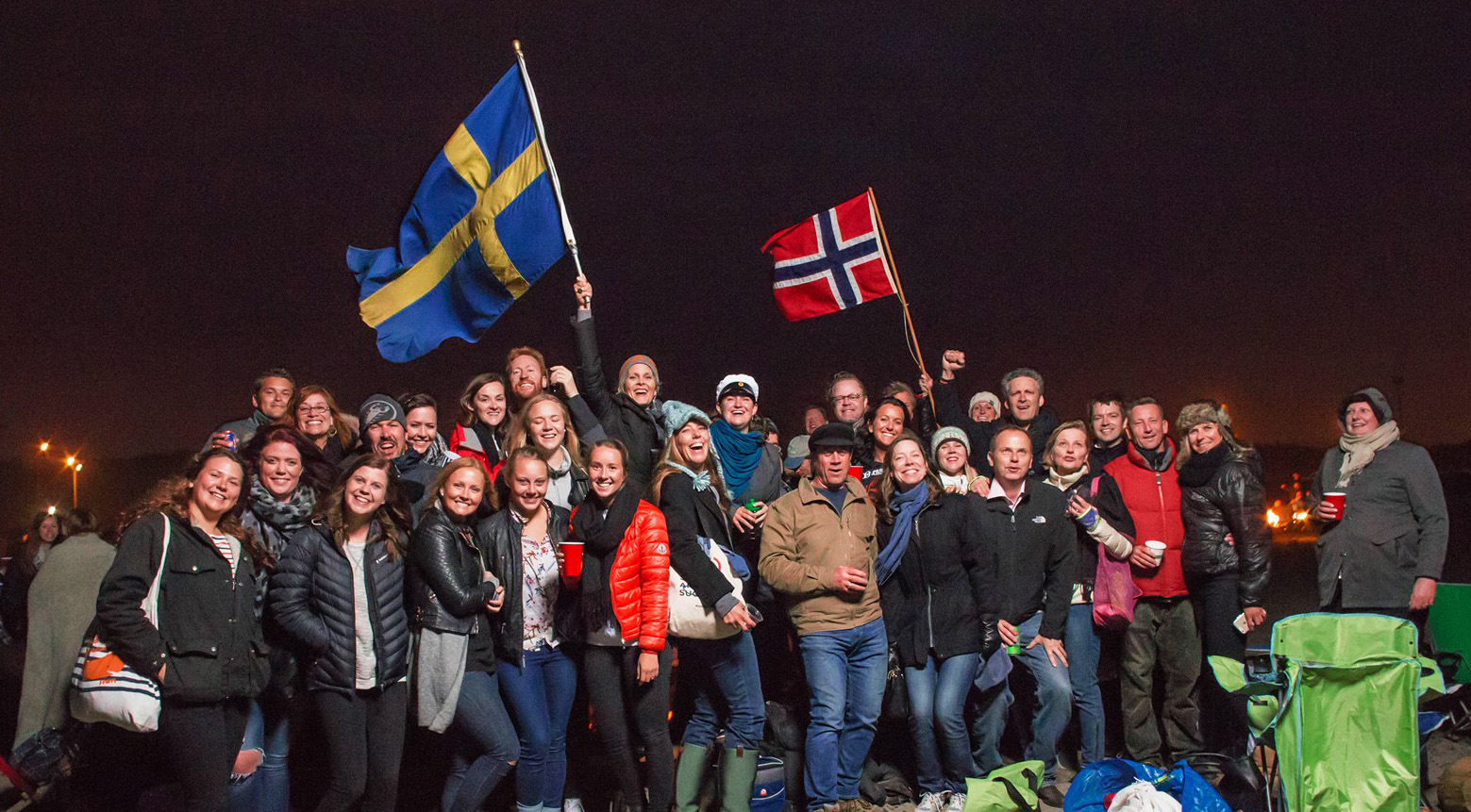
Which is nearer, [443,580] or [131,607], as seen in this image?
[131,607]

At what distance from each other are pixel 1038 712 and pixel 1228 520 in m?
1.76

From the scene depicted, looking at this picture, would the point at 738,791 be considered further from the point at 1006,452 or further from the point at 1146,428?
the point at 1146,428

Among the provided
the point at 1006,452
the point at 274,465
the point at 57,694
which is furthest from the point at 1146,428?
the point at 57,694

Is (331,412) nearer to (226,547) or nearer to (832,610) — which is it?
(226,547)

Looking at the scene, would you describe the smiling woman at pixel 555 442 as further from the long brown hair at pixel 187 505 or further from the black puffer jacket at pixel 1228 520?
the black puffer jacket at pixel 1228 520

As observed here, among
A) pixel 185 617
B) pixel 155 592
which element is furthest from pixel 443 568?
pixel 155 592

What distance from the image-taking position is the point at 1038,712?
244 inches

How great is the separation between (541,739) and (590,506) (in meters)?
1.24

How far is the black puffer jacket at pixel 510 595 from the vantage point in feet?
17.9

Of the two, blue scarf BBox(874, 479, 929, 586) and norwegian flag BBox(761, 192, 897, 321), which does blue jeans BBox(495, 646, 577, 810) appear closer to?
blue scarf BBox(874, 479, 929, 586)

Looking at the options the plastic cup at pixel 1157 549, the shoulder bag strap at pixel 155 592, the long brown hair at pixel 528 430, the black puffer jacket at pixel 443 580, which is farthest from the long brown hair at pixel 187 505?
the plastic cup at pixel 1157 549

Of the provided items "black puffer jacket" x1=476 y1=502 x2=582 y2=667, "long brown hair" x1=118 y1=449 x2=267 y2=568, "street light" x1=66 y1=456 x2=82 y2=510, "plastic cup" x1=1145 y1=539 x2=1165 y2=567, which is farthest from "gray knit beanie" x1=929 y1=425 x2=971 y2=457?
"street light" x1=66 y1=456 x2=82 y2=510

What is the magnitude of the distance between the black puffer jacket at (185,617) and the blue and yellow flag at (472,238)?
2510mm

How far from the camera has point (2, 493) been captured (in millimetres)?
59656
